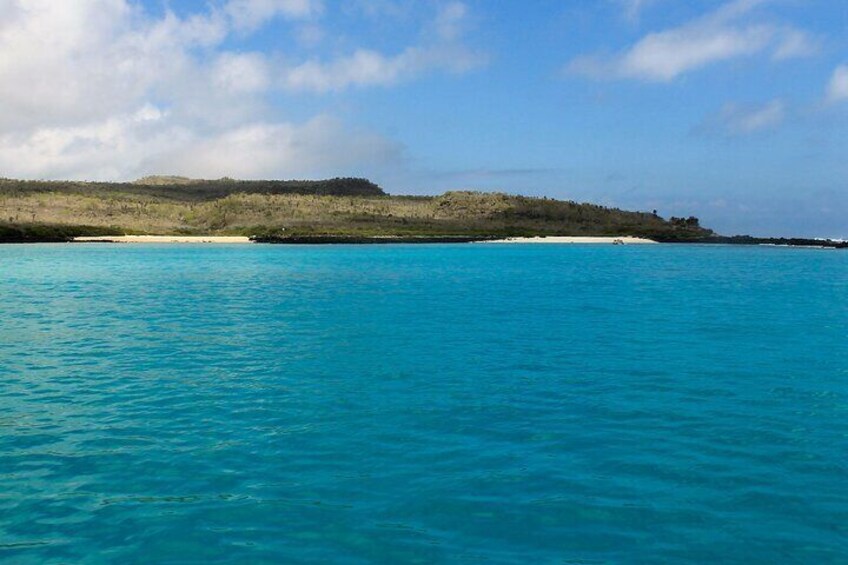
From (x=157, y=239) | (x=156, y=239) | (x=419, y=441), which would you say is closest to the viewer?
(x=419, y=441)

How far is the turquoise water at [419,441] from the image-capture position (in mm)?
11102

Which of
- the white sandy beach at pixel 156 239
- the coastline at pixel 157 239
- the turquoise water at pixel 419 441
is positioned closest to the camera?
the turquoise water at pixel 419 441

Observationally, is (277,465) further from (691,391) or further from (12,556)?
(691,391)

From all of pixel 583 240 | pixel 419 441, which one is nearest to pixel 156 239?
pixel 583 240

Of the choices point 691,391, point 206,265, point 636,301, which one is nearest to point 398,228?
point 206,265

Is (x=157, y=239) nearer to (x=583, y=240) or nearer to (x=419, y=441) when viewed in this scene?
(x=583, y=240)

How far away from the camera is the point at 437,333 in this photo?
32.7 m

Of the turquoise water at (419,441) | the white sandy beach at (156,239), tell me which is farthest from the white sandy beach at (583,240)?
the turquoise water at (419,441)

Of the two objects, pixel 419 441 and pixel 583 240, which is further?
pixel 583 240

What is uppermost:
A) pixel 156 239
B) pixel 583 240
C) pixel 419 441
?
pixel 583 240

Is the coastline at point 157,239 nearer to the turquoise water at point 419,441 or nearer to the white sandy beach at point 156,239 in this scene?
the white sandy beach at point 156,239

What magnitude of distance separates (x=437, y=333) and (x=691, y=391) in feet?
45.3

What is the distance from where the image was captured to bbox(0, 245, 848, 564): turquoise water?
11.1 m

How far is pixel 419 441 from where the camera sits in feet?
52.0
